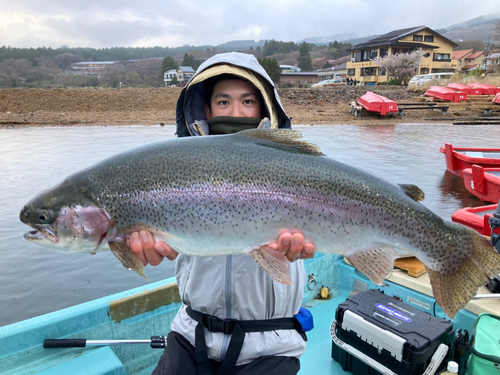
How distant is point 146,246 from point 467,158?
11548mm

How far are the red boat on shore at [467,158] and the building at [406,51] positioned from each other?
59485 mm

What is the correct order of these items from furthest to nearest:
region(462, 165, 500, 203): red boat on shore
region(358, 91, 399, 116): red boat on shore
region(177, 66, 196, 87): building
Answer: region(177, 66, 196, 87): building → region(358, 91, 399, 116): red boat on shore → region(462, 165, 500, 203): red boat on shore

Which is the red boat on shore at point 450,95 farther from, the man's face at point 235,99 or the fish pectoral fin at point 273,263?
the fish pectoral fin at point 273,263

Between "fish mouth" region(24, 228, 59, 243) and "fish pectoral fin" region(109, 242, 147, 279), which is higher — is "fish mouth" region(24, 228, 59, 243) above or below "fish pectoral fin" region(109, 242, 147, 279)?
above

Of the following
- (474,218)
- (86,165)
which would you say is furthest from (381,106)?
(474,218)

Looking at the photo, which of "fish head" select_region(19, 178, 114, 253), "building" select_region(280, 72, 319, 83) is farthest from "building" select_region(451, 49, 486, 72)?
"fish head" select_region(19, 178, 114, 253)

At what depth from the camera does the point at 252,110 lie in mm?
2949

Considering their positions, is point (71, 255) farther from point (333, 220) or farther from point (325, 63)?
point (325, 63)

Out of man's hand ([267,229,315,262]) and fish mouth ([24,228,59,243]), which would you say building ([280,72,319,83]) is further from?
fish mouth ([24,228,59,243])

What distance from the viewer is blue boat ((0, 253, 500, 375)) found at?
316 centimetres

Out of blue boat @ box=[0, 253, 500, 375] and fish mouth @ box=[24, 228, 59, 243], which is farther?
blue boat @ box=[0, 253, 500, 375]

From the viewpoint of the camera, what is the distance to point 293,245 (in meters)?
2.12

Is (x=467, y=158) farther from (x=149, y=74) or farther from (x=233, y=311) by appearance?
(x=149, y=74)

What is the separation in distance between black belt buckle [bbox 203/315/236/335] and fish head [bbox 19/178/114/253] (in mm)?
788
